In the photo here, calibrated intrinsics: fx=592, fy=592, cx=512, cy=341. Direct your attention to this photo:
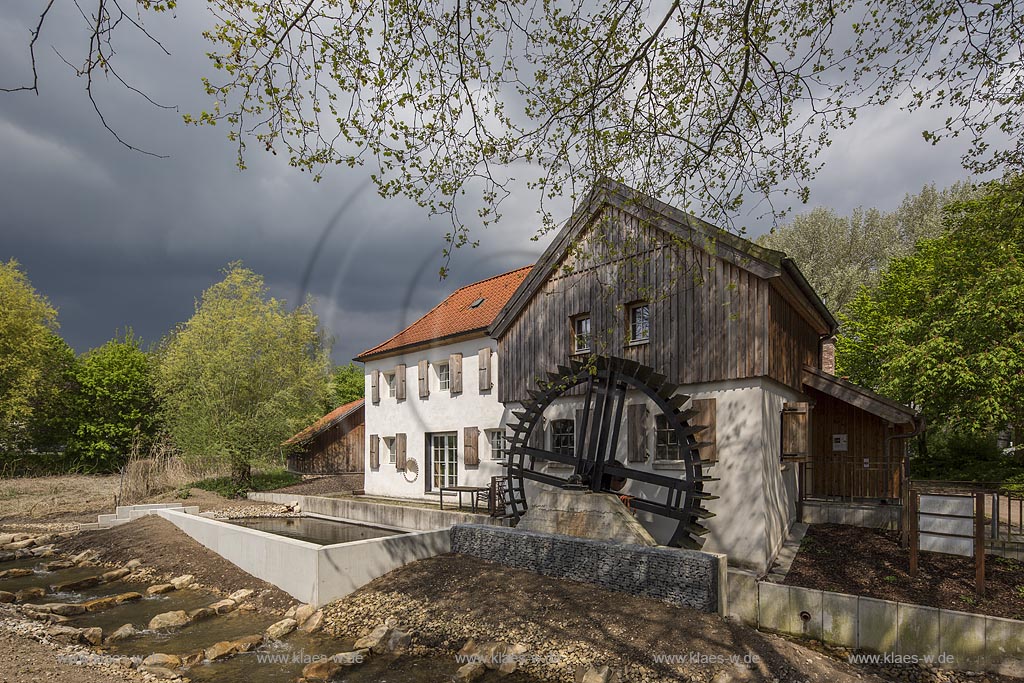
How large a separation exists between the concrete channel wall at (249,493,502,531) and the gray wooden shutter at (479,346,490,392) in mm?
3505

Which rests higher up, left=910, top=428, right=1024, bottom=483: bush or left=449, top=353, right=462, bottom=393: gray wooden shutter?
left=449, top=353, right=462, bottom=393: gray wooden shutter

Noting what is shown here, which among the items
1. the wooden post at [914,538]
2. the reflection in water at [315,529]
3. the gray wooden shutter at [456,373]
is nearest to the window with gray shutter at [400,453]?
the reflection in water at [315,529]

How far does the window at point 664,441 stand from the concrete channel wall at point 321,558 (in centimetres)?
422

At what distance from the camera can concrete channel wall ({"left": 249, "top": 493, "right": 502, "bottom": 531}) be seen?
1335 centimetres

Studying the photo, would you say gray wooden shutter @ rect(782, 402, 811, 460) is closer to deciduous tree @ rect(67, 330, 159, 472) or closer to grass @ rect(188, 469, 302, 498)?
grass @ rect(188, 469, 302, 498)

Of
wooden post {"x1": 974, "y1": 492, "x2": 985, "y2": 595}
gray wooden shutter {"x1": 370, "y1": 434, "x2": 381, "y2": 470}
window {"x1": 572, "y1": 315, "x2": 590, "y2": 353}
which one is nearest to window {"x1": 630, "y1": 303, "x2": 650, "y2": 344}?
window {"x1": 572, "y1": 315, "x2": 590, "y2": 353}

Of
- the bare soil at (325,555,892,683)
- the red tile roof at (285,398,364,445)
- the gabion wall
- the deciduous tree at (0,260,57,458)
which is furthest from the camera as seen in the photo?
the red tile roof at (285,398,364,445)

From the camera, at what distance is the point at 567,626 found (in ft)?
23.4

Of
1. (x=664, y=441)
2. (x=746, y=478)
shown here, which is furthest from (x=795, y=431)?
(x=664, y=441)

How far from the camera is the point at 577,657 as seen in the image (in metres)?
6.57

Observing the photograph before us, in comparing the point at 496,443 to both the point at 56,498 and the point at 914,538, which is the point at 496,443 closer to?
the point at 914,538

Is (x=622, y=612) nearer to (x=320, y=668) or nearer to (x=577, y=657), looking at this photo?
(x=577, y=657)

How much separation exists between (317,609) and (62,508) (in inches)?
550

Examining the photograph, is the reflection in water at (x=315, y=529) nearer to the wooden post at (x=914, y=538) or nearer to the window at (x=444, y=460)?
the window at (x=444, y=460)
